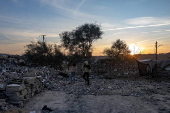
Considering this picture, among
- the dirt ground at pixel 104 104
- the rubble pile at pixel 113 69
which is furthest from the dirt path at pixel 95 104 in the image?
the rubble pile at pixel 113 69

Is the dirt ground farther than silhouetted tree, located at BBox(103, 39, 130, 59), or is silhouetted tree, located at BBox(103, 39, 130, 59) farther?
silhouetted tree, located at BBox(103, 39, 130, 59)

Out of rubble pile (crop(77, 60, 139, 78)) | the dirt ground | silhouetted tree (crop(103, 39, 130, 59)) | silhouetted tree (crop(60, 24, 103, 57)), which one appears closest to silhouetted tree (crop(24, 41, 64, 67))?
silhouetted tree (crop(60, 24, 103, 57))

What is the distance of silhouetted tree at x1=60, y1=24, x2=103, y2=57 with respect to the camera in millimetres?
24781

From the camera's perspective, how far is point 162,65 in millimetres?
13258

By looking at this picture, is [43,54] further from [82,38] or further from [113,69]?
[113,69]

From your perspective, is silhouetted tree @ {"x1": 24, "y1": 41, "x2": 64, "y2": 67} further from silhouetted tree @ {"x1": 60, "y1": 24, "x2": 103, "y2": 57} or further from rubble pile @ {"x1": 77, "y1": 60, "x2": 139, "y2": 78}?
rubble pile @ {"x1": 77, "y1": 60, "x2": 139, "y2": 78}

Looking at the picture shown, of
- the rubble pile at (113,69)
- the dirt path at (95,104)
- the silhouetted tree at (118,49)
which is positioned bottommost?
the dirt path at (95,104)

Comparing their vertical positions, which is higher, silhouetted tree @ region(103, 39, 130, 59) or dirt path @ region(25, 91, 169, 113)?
silhouetted tree @ region(103, 39, 130, 59)

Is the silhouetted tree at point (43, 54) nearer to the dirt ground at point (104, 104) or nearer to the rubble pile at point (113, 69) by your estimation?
the rubble pile at point (113, 69)

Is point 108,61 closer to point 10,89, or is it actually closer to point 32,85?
point 32,85

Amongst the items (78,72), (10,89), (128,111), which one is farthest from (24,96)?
(78,72)

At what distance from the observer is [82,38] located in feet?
81.4

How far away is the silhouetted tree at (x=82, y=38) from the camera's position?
24.8 meters

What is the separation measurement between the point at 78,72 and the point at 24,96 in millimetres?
9016
